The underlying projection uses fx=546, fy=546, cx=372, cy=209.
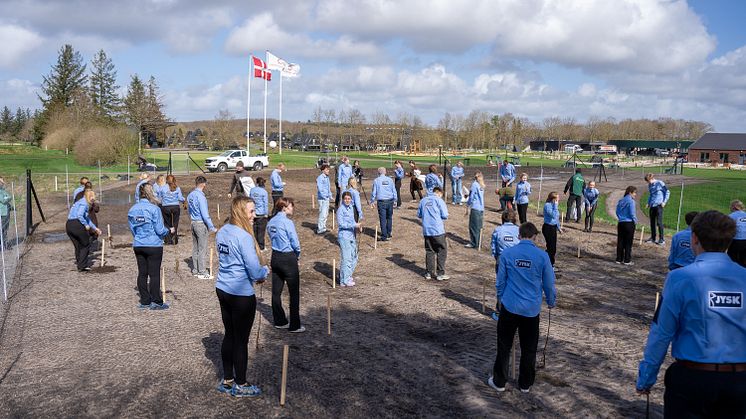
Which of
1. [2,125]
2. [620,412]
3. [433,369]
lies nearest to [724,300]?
[620,412]

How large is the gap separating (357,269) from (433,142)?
81517 mm

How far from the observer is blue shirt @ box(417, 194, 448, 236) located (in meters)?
11.2

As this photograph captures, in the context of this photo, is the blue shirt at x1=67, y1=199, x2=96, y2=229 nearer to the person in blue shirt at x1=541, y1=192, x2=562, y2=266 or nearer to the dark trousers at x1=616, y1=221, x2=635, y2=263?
the person in blue shirt at x1=541, y1=192, x2=562, y2=266

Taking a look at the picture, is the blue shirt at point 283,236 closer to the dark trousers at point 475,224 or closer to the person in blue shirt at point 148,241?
the person in blue shirt at point 148,241

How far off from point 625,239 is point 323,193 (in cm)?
805

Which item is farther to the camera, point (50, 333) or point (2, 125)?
point (2, 125)

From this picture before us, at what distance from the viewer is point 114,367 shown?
6.67 m

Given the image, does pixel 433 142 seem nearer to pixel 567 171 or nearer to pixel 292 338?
pixel 567 171

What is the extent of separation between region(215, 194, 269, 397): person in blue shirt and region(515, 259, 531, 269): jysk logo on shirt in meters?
2.72

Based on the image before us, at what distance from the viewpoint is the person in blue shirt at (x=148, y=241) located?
8.58 meters

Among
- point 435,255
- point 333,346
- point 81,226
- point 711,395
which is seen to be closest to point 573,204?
point 435,255

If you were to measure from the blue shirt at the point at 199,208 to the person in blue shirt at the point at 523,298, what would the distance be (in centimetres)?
633

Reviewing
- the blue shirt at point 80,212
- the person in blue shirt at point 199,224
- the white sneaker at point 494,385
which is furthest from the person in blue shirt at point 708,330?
the blue shirt at point 80,212

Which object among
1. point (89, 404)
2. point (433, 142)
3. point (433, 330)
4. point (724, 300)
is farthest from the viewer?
point (433, 142)
